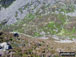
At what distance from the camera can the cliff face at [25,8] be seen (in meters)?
40.7

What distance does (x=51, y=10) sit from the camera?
4125cm

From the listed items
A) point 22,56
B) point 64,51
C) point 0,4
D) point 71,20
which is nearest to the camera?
point 22,56

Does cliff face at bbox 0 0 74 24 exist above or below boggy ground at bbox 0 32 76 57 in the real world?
above

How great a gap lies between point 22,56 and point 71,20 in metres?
20.1

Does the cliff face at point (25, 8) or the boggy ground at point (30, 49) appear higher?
the cliff face at point (25, 8)

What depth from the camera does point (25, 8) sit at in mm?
42219

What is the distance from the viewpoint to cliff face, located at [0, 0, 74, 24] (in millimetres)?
40684

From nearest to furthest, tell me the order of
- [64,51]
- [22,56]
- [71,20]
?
[22,56] < [64,51] < [71,20]

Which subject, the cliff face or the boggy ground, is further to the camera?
the cliff face

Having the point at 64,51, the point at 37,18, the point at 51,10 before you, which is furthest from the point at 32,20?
the point at 64,51

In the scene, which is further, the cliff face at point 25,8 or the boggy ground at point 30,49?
the cliff face at point 25,8

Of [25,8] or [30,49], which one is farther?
[25,8]

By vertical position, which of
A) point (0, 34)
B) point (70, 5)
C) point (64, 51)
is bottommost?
point (64, 51)

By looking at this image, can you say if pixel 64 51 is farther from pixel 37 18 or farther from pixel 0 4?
pixel 0 4
